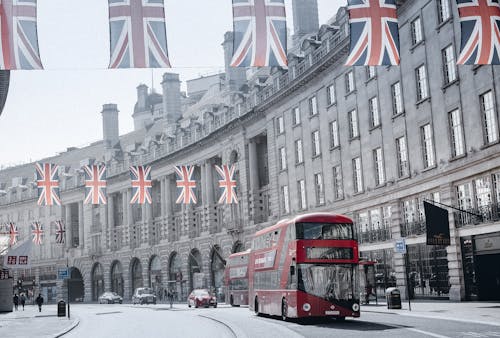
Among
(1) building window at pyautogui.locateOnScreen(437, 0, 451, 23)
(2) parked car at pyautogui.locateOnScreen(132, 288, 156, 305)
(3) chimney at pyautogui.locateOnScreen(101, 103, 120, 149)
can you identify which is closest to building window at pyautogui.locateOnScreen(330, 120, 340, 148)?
(1) building window at pyautogui.locateOnScreen(437, 0, 451, 23)

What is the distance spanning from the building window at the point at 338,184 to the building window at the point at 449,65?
14404 mm

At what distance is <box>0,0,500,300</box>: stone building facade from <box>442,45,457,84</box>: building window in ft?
0.24

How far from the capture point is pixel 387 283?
46.2 meters

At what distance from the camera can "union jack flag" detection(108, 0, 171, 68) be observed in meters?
22.2

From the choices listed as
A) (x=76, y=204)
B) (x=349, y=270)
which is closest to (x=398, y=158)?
(x=349, y=270)

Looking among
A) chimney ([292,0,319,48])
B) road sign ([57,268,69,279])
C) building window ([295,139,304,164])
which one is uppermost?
chimney ([292,0,319,48])

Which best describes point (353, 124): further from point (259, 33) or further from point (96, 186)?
point (259, 33)

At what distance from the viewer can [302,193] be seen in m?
58.1

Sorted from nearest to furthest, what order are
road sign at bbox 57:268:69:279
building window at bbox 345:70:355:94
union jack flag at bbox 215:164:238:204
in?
1. road sign at bbox 57:268:69:279
2. building window at bbox 345:70:355:94
3. union jack flag at bbox 215:164:238:204

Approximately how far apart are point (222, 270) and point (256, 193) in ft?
33.8

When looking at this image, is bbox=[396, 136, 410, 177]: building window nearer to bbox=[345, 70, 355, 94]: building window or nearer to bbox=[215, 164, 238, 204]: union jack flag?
bbox=[345, 70, 355, 94]: building window

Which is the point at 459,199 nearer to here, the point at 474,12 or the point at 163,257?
the point at 474,12

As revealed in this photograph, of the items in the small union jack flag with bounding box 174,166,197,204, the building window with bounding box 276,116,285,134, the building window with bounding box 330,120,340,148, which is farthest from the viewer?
the building window with bounding box 276,116,285,134

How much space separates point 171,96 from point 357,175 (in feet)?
149
